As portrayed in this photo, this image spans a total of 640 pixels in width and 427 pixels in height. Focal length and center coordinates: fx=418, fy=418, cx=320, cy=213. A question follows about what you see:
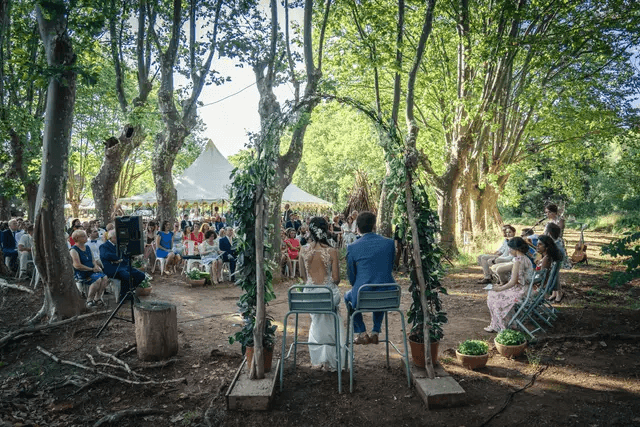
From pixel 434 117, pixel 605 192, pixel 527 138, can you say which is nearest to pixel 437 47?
pixel 434 117

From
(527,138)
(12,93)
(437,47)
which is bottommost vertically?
(527,138)

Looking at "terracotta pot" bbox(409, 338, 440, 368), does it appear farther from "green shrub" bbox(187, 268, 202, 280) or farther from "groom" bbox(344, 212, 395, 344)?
"green shrub" bbox(187, 268, 202, 280)

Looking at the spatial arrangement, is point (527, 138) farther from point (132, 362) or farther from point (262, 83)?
point (132, 362)

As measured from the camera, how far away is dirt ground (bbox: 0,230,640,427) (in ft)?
12.5

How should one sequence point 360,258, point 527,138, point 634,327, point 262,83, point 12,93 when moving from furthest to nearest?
point 527,138
point 12,93
point 262,83
point 634,327
point 360,258

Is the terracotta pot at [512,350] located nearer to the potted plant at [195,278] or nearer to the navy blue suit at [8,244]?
the potted plant at [195,278]

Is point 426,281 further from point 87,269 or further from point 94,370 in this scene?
point 87,269

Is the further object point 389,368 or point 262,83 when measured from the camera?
point 262,83

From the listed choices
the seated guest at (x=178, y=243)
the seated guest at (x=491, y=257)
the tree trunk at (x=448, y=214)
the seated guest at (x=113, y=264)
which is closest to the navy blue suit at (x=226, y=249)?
the seated guest at (x=178, y=243)

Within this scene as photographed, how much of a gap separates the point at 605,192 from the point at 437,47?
21.7m

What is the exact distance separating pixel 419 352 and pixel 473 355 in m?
0.70

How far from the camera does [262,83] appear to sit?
36.7ft

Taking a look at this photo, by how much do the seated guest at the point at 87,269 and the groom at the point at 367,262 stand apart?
5.60 meters

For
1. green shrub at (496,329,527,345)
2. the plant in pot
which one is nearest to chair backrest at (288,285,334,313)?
the plant in pot
